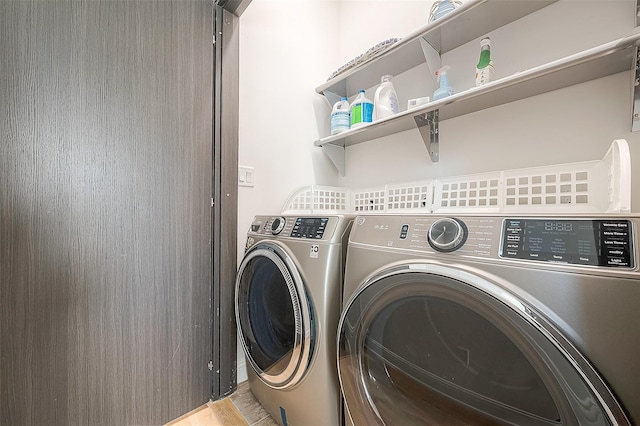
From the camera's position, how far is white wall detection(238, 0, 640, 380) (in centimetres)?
94

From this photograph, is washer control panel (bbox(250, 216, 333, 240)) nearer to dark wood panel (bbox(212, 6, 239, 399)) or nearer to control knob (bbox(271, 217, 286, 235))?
control knob (bbox(271, 217, 286, 235))

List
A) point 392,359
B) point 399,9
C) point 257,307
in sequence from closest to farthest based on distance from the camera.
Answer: point 392,359
point 257,307
point 399,9

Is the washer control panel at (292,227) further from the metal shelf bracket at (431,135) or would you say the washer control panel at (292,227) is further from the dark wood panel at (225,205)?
the metal shelf bracket at (431,135)

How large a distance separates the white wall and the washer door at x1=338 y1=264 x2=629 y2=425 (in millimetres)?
854

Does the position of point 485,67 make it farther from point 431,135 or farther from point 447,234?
point 447,234

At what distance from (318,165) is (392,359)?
1328 millimetres

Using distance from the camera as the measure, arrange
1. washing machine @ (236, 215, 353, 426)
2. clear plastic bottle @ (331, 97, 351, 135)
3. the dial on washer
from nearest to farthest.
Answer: the dial on washer → washing machine @ (236, 215, 353, 426) → clear plastic bottle @ (331, 97, 351, 135)

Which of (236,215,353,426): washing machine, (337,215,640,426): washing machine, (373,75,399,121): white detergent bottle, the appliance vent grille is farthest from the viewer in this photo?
(373,75,399,121): white detergent bottle

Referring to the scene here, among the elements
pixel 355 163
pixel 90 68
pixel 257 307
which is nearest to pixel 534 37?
pixel 355 163

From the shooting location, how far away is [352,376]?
76cm

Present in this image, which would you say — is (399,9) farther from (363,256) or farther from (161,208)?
(161,208)

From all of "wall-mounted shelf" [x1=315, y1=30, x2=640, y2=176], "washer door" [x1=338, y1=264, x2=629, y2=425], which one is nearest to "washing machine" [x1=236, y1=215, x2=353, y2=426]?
"washer door" [x1=338, y1=264, x2=629, y2=425]

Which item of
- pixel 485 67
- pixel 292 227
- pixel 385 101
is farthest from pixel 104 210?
pixel 485 67

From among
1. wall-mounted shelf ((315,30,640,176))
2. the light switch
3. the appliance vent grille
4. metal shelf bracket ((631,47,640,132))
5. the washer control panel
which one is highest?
wall-mounted shelf ((315,30,640,176))
